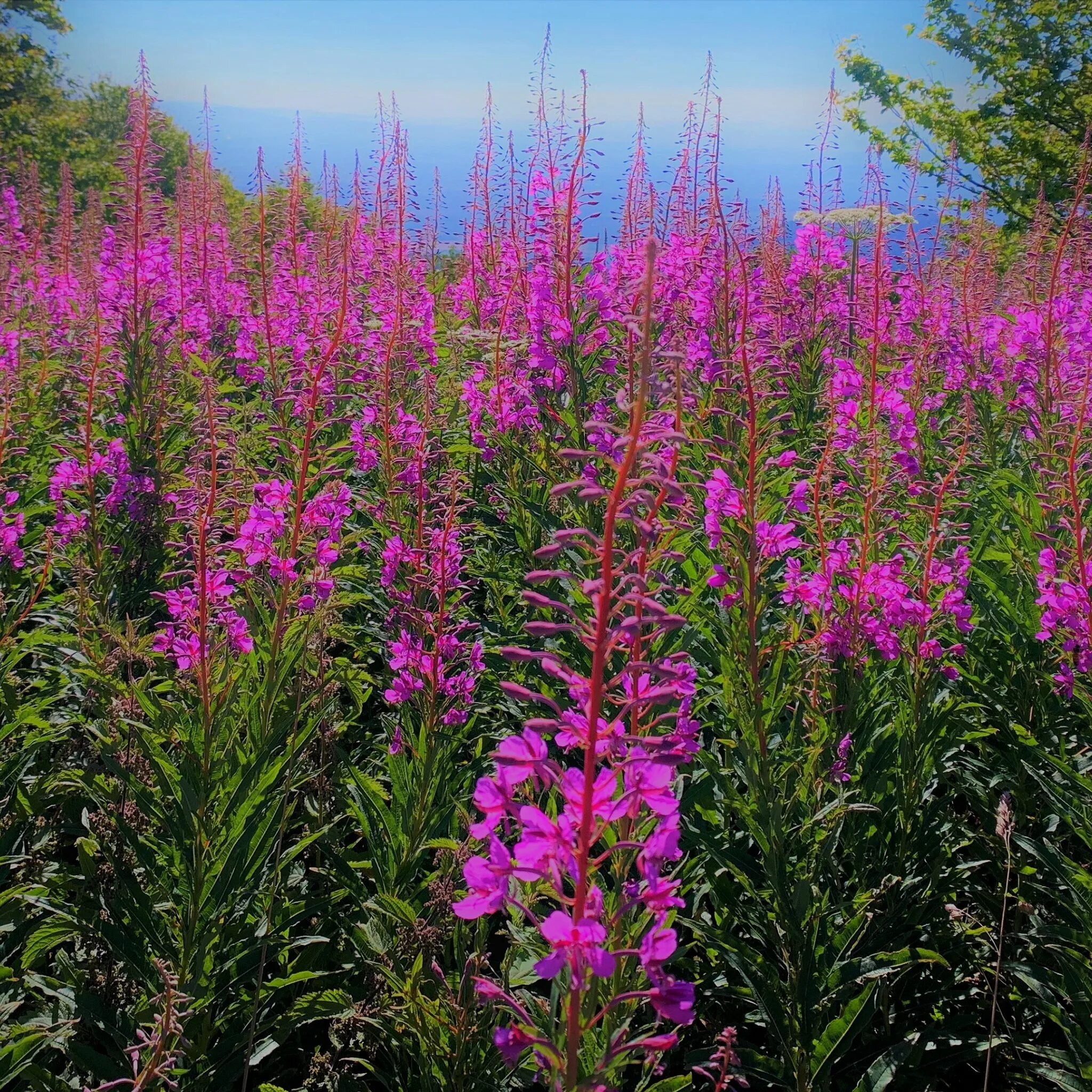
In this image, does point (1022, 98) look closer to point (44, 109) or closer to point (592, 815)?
point (592, 815)

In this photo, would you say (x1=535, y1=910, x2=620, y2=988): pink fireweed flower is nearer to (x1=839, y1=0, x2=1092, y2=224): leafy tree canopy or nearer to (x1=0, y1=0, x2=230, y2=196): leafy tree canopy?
(x1=839, y1=0, x2=1092, y2=224): leafy tree canopy

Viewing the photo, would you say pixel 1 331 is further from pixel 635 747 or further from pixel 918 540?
pixel 635 747

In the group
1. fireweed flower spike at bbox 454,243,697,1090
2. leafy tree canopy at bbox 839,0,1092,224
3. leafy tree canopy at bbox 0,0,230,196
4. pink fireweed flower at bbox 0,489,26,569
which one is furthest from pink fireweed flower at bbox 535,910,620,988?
leafy tree canopy at bbox 0,0,230,196

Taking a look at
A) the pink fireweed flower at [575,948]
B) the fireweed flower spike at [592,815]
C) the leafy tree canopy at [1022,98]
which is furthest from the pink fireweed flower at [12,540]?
the leafy tree canopy at [1022,98]

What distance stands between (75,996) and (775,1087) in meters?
1.96

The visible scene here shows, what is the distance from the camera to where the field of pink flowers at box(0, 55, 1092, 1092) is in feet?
5.09

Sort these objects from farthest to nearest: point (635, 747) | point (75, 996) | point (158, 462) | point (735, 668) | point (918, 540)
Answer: point (158, 462) → point (918, 540) → point (735, 668) → point (75, 996) → point (635, 747)

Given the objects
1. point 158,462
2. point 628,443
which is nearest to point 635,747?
point 628,443

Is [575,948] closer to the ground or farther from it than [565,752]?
farther from it

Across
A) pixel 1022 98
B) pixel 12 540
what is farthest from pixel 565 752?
pixel 1022 98

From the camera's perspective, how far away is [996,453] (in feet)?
17.2

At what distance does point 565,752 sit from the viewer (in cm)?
270

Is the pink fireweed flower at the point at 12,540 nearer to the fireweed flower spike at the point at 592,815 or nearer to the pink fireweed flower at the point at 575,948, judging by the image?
the fireweed flower spike at the point at 592,815

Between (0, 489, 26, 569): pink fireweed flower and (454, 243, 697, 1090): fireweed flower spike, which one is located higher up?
(454, 243, 697, 1090): fireweed flower spike
